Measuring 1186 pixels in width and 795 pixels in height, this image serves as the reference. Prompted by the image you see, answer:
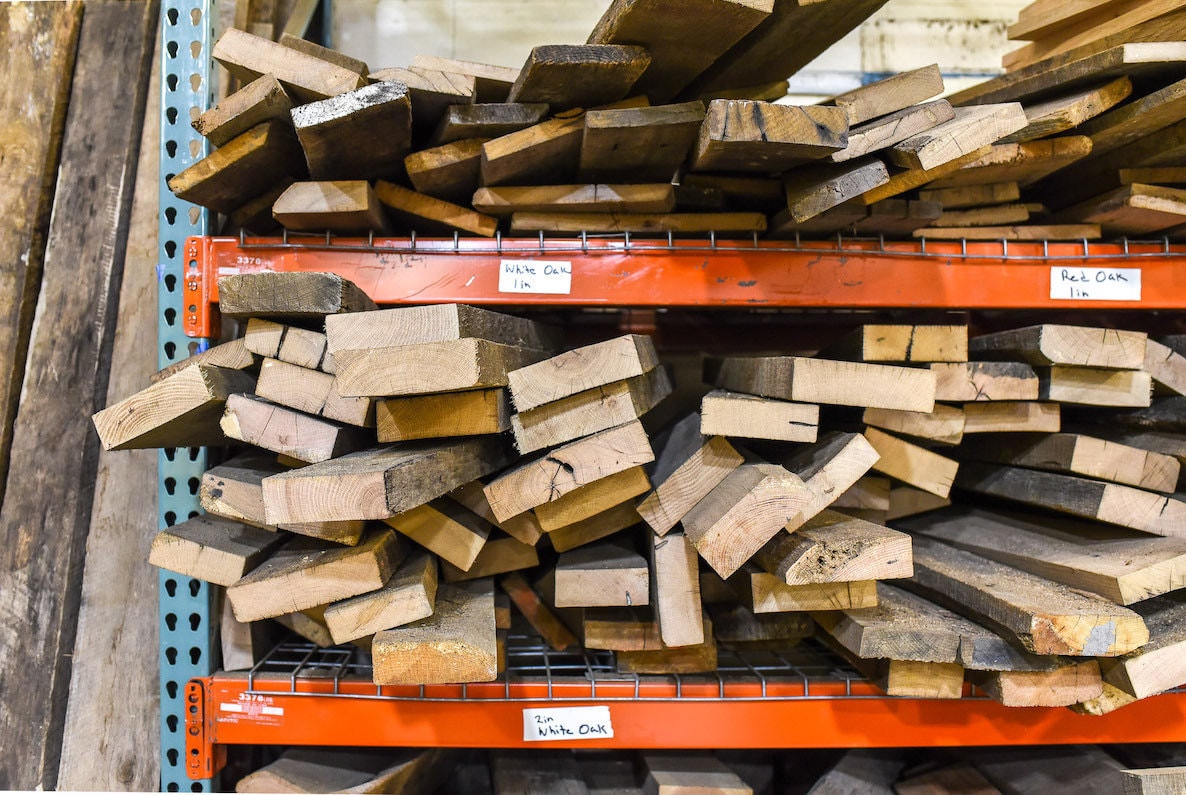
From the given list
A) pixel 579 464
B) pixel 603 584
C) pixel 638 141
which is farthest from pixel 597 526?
pixel 638 141

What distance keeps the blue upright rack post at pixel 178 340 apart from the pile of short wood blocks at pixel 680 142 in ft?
0.42

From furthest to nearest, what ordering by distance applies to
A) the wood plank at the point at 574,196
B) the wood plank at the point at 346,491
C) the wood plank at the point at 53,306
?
the wood plank at the point at 53,306 < the wood plank at the point at 574,196 < the wood plank at the point at 346,491

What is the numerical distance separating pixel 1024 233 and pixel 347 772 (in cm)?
168

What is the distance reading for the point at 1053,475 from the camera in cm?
116

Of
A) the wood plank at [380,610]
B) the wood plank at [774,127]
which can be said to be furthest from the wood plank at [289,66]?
the wood plank at [380,610]

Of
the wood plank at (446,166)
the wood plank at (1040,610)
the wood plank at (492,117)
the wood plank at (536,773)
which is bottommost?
the wood plank at (536,773)

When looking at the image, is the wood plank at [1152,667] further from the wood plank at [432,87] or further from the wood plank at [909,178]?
the wood plank at [432,87]

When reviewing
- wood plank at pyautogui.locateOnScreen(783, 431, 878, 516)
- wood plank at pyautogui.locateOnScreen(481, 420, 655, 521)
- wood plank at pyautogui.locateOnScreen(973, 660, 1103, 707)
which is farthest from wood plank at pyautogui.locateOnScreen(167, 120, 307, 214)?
wood plank at pyautogui.locateOnScreen(973, 660, 1103, 707)

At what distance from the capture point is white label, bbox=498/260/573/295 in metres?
1.14

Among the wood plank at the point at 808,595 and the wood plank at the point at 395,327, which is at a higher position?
the wood plank at the point at 395,327

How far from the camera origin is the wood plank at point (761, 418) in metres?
0.98

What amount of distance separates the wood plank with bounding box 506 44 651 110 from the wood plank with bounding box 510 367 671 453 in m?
0.49

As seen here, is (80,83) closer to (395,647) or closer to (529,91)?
(529,91)

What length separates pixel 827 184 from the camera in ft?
3.28
